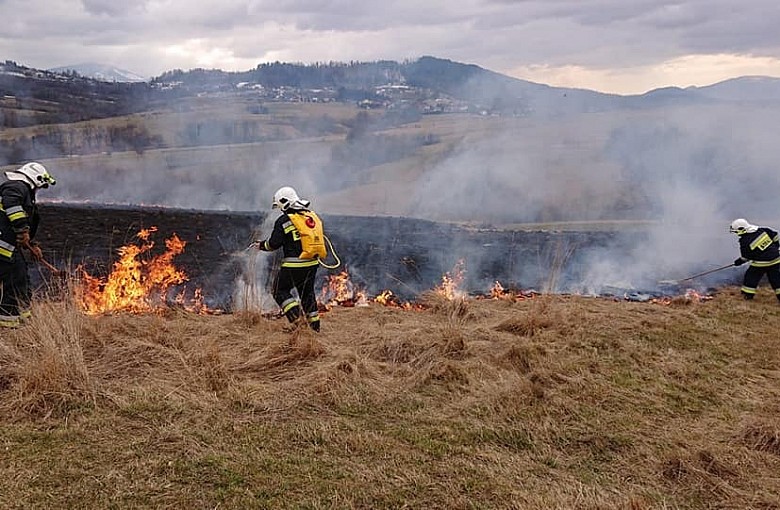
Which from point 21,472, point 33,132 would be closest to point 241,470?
point 21,472

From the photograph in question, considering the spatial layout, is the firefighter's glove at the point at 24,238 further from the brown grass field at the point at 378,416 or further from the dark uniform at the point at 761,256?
the dark uniform at the point at 761,256

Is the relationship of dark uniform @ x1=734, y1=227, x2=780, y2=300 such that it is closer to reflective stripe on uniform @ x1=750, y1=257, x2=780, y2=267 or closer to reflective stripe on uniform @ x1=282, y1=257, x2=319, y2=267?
reflective stripe on uniform @ x1=750, y1=257, x2=780, y2=267

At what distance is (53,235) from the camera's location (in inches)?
568

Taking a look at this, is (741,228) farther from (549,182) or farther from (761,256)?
(549,182)

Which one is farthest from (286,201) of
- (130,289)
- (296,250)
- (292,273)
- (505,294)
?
(505,294)

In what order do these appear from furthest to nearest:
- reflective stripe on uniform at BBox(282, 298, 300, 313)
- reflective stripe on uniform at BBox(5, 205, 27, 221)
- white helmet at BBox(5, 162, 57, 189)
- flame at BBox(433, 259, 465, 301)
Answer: flame at BBox(433, 259, 465, 301), reflective stripe on uniform at BBox(282, 298, 300, 313), white helmet at BBox(5, 162, 57, 189), reflective stripe on uniform at BBox(5, 205, 27, 221)

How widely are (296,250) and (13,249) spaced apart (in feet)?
10.5

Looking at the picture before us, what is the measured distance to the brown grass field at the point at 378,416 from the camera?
3613mm

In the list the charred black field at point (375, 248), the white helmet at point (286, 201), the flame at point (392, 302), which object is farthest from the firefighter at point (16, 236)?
the flame at point (392, 302)

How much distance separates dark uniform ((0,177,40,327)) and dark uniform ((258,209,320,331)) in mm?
2636

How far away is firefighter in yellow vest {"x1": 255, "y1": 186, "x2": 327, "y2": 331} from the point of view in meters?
7.08

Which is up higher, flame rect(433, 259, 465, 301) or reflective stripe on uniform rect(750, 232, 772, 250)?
reflective stripe on uniform rect(750, 232, 772, 250)

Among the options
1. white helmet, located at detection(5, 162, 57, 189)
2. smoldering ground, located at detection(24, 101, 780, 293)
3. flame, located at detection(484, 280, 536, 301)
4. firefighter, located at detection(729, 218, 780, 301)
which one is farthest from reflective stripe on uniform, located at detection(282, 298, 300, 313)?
smoldering ground, located at detection(24, 101, 780, 293)

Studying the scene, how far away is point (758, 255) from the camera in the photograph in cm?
1005
